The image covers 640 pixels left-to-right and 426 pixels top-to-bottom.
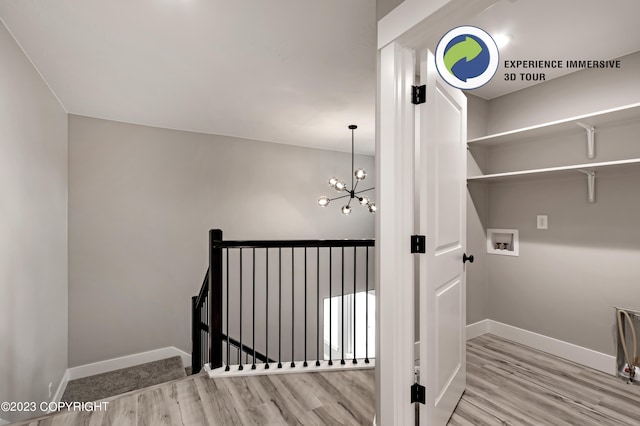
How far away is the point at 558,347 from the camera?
8.21 feet

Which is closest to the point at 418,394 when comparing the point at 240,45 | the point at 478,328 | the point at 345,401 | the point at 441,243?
the point at 345,401

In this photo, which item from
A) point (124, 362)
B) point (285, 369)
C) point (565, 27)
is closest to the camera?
point (565, 27)

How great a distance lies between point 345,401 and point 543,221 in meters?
2.17

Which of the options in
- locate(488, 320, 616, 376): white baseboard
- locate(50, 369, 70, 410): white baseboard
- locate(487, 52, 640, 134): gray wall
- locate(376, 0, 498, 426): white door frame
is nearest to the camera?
locate(376, 0, 498, 426): white door frame

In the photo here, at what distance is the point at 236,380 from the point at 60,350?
2236mm

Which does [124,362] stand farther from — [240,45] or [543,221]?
[543,221]

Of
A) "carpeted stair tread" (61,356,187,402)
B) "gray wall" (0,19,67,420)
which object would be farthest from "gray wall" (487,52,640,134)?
"carpeted stair tread" (61,356,187,402)

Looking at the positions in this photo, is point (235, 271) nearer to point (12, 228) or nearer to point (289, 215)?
point (289, 215)

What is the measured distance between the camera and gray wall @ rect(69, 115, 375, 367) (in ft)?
11.2

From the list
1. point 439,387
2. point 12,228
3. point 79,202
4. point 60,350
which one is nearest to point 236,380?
point 439,387

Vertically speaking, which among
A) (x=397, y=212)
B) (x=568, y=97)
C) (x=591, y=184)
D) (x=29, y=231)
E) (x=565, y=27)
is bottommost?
(x=29, y=231)

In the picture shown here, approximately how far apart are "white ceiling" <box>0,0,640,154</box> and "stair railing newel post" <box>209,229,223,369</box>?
51.6 inches

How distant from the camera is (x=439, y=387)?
1.57 metres

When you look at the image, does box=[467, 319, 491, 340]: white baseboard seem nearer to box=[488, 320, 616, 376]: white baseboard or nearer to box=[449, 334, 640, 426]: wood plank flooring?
box=[488, 320, 616, 376]: white baseboard
